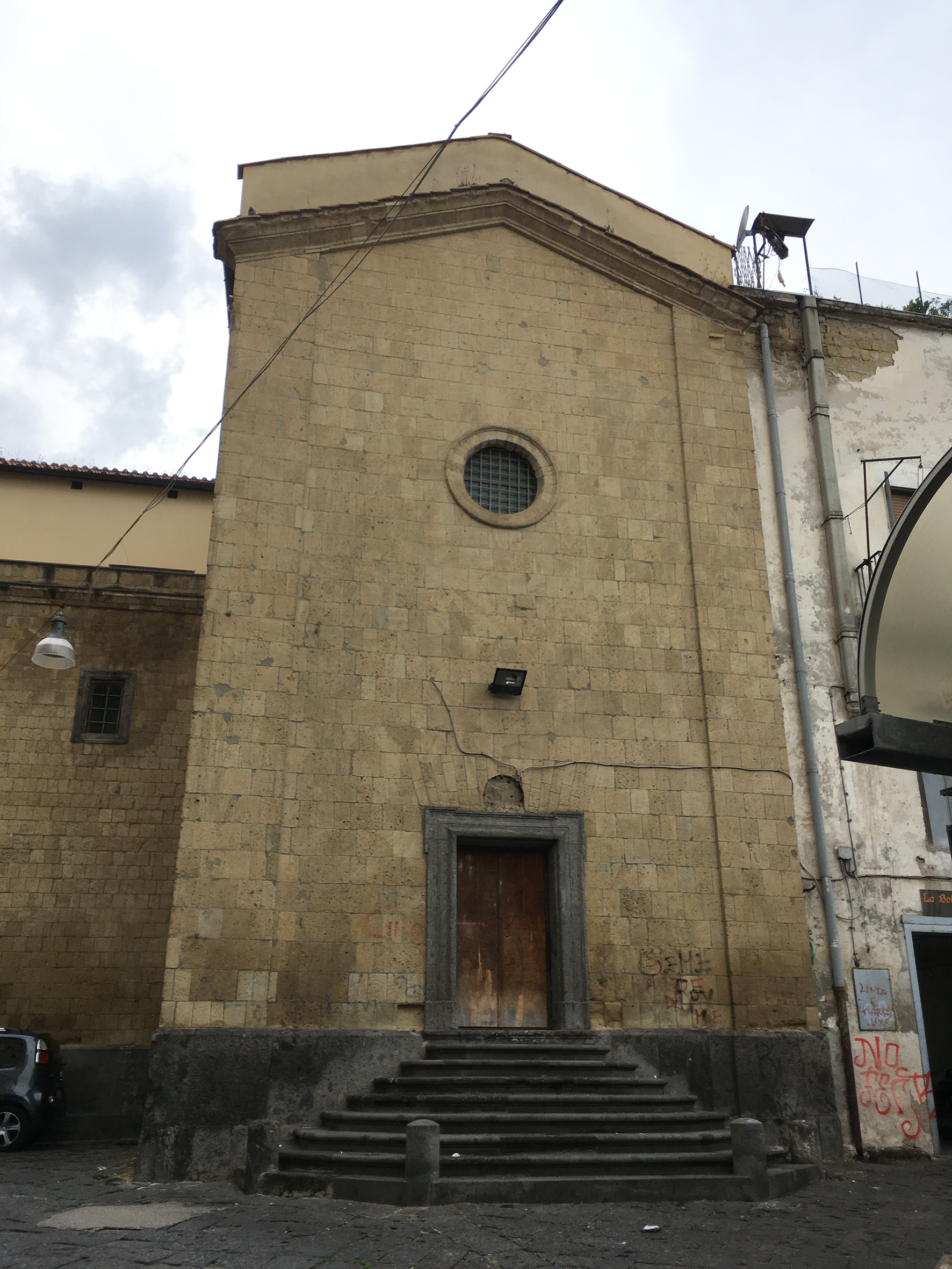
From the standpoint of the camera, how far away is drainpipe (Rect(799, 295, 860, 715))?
1305 cm

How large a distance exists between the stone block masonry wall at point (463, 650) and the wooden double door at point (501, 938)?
0.62m

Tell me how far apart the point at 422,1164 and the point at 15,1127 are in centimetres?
674

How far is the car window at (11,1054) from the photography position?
12023 mm

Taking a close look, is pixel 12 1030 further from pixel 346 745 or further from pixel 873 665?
pixel 873 665

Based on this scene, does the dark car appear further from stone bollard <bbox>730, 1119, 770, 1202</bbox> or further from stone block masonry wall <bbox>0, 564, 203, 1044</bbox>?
stone bollard <bbox>730, 1119, 770, 1202</bbox>

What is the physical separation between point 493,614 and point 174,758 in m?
6.07

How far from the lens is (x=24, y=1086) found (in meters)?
11.9

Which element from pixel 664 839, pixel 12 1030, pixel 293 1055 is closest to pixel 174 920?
pixel 293 1055

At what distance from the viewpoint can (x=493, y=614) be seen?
11844 mm

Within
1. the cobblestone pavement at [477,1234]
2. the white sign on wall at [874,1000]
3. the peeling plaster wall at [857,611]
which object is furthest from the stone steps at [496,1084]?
the white sign on wall at [874,1000]

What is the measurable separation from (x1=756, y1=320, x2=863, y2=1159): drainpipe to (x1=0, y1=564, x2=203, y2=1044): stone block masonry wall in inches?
→ 344

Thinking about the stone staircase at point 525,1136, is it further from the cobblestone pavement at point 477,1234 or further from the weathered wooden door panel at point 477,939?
the weathered wooden door panel at point 477,939

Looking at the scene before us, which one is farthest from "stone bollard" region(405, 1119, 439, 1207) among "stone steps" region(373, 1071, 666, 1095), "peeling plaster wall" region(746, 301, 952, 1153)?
"peeling plaster wall" region(746, 301, 952, 1153)

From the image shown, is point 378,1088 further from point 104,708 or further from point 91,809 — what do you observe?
point 104,708
